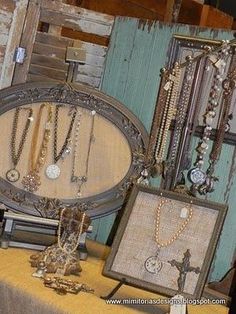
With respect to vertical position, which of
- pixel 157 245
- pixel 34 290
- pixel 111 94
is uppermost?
pixel 111 94

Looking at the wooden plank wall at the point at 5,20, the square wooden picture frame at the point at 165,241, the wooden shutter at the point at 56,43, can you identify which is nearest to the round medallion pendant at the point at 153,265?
the square wooden picture frame at the point at 165,241

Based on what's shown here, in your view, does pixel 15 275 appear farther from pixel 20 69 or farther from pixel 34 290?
pixel 20 69

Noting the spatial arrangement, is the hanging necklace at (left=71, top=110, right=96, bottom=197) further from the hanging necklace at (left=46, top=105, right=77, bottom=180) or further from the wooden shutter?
the wooden shutter

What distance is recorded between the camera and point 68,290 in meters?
1.03

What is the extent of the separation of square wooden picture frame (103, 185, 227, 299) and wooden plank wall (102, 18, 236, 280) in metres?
0.24

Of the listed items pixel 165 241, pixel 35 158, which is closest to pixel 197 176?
pixel 165 241

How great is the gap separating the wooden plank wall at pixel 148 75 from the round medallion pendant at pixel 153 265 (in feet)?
0.92

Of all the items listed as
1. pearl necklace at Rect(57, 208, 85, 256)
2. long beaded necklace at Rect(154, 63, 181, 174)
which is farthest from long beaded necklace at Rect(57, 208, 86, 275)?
long beaded necklace at Rect(154, 63, 181, 174)

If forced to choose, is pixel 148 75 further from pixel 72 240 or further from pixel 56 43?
pixel 72 240

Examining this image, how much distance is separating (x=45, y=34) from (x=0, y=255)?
0.56 m

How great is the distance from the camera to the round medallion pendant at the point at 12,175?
4.31ft

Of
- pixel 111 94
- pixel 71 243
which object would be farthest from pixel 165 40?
pixel 71 243

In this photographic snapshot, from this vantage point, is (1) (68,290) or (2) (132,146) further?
(2) (132,146)

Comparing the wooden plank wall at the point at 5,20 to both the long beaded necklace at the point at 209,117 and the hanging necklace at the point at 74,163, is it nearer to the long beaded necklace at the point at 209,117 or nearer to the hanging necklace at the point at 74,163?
the hanging necklace at the point at 74,163
